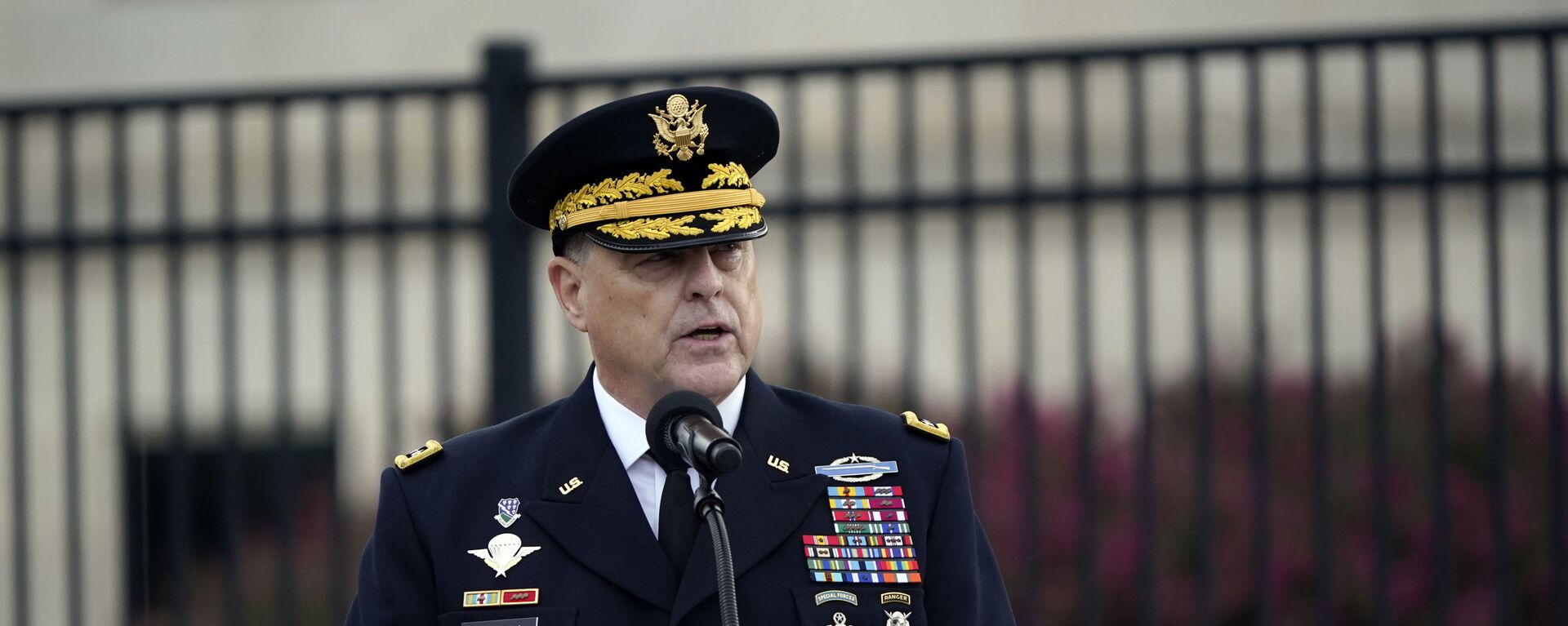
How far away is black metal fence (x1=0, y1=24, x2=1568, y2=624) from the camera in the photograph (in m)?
5.71

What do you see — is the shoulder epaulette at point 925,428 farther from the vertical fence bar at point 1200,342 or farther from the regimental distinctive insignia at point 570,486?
the vertical fence bar at point 1200,342

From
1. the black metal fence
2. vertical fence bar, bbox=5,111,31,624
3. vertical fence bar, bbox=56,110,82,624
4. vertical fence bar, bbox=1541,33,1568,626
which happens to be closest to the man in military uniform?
the black metal fence

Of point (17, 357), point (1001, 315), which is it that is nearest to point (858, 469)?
point (17, 357)

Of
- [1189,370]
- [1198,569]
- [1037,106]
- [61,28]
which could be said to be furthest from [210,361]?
[1198,569]

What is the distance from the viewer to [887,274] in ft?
35.0

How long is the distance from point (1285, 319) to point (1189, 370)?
1404 mm

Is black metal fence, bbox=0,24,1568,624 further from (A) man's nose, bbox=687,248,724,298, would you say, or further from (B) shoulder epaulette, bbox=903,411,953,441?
(A) man's nose, bbox=687,248,724,298

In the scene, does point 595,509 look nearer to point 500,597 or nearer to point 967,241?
point 500,597

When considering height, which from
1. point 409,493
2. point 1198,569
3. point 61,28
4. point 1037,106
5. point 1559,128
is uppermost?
point 61,28

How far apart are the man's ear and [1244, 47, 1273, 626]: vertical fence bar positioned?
10.1ft

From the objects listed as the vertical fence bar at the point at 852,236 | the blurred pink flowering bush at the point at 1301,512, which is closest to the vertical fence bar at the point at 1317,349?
the blurred pink flowering bush at the point at 1301,512

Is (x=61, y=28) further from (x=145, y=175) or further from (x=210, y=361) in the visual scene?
(x=210, y=361)

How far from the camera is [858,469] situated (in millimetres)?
2947

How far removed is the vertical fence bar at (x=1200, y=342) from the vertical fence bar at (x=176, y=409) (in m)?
3.07
